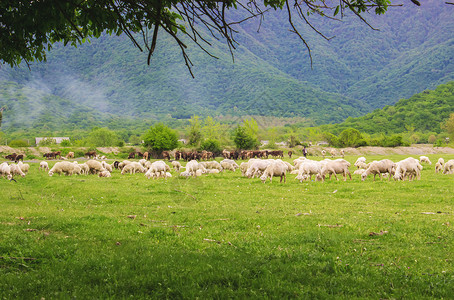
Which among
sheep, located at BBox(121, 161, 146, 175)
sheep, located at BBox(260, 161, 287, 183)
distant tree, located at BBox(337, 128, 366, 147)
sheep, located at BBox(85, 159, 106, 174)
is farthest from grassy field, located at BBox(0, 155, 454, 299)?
distant tree, located at BBox(337, 128, 366, 147)

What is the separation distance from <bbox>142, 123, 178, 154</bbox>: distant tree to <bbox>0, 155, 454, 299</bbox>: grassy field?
161ft

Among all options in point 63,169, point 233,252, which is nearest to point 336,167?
point 233,252

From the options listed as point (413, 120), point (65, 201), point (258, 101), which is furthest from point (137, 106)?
point (65, 201)

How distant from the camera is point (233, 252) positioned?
233 inches

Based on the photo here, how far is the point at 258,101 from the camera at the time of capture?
125 m

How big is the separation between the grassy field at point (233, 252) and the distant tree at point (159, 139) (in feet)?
161

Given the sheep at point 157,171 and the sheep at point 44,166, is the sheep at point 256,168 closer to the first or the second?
the sheep at point 157,171

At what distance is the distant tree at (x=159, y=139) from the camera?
60562mm

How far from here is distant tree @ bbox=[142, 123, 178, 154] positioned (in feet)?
199

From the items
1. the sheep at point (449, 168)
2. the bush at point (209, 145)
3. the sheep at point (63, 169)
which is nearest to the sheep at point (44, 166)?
the sheep at point (63, 169)

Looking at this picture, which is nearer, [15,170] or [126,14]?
[126,14]

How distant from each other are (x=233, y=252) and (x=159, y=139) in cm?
5595

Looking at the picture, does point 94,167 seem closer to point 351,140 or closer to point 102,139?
point 102,139

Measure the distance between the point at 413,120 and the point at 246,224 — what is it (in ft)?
478
